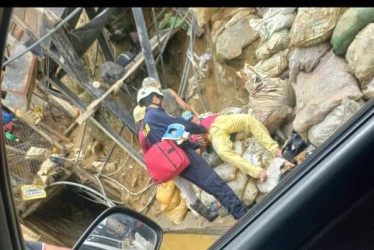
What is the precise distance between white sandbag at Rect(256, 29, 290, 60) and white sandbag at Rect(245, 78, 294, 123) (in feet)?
0.93

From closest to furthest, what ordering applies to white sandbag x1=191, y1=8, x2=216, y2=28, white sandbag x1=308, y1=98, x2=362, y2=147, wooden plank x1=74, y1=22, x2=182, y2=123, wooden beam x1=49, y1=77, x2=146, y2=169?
1. white sandbag x1=308, y1=98, x2=362, y2=147
2. wooden plank x1=74, y1=22, x2=182, y2=123
3. wooden beam x1=49, y1=77, x2=146, y2=169
4. white sandbag x1=191, y1=8, x2=216, y2=28

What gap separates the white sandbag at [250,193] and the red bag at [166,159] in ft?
1.57

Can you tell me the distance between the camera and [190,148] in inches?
141

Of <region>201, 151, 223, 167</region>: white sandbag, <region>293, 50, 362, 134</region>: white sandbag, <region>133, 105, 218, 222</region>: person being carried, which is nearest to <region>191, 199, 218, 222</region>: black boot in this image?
<region>133, 105, 218, 222</region>: person being carried

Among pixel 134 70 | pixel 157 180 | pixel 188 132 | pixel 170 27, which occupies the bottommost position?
pixel 157 180

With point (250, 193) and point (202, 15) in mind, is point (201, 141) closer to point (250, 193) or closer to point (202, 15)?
point (250, 193)

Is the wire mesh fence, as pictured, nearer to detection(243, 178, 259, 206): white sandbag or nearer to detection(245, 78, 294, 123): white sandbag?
detection(243, 178, 259, 206): white sandbag

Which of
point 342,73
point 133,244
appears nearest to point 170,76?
point 342,73

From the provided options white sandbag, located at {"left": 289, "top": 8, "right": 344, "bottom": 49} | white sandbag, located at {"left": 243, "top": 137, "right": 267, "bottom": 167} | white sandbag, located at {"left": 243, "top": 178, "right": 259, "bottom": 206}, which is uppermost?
white sandbag, located at {"left": 289, "top": 8, "right": 344, "bottom": 49}

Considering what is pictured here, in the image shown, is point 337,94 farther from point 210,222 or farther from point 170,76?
point 170,76

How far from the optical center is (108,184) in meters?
5.64

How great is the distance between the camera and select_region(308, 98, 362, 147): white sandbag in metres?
2.86

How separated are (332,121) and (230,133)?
35.6 inches
